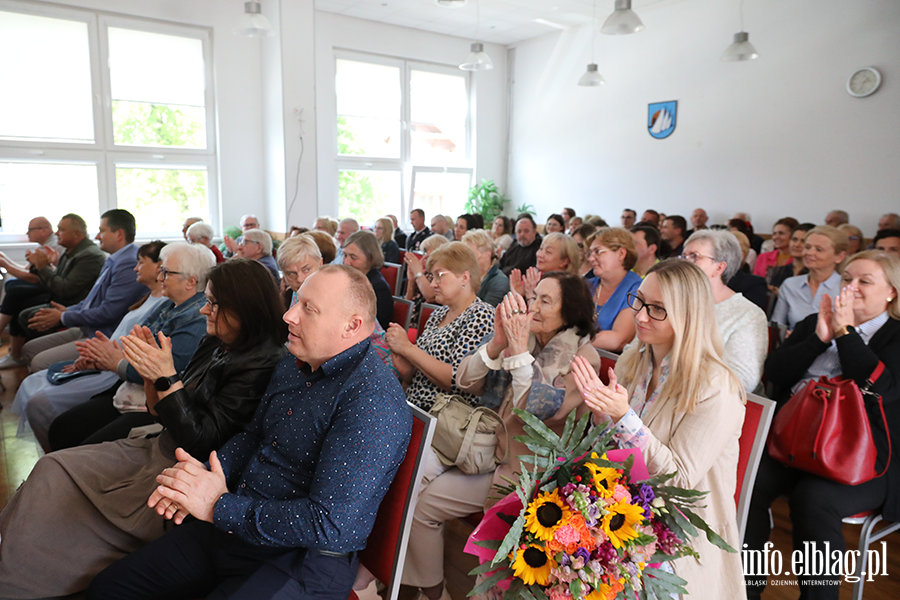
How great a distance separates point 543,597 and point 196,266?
219 centimetres

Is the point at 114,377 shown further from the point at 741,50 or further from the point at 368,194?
the point at 368,194

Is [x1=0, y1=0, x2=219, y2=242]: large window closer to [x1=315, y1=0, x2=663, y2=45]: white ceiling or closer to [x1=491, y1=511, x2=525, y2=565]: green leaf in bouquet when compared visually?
[x1=315, y1=0, x2=663, y2=45]: white ceiling

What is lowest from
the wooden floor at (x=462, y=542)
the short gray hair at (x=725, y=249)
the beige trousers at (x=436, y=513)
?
the wooden floor at (x=462, y=542)

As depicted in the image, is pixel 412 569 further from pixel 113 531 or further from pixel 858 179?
pixel 858 179

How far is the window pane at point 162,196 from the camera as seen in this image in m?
8.41

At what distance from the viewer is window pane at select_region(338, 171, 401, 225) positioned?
10.0 m

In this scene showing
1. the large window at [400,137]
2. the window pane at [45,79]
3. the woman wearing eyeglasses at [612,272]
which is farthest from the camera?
the large window at [400,137]

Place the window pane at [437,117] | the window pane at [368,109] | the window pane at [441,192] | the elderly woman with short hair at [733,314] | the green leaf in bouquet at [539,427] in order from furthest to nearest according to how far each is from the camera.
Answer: the window pane at [441,192] < the window pane at [437,117] < the window pane at [368,109] < the elderly woman with short hair at [733,314] < the green leaf in bouquet at [539,427]

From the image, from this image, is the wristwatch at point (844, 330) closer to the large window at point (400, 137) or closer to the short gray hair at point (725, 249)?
the short gray hair at point (725, 249)

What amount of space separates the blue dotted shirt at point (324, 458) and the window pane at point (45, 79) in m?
8.18

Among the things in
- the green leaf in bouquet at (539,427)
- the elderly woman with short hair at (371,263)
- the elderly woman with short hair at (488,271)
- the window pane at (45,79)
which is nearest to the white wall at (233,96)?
the window pane at (45,79)

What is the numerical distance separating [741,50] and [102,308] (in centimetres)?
683

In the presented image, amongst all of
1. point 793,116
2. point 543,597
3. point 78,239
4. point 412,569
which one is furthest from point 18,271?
point 793,116

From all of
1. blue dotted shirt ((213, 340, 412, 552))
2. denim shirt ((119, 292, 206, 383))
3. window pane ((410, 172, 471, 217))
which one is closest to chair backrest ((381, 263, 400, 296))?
denim shirt ((119, 292, 206, 383))
